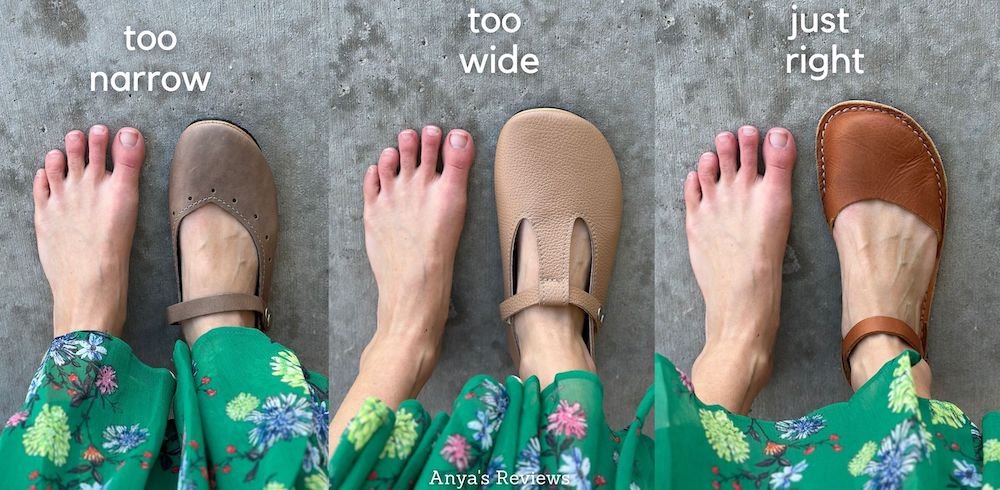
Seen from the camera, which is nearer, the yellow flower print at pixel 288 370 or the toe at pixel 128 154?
the yellow flower print at pixel 288 370

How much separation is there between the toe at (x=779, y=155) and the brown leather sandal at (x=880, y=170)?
4cm

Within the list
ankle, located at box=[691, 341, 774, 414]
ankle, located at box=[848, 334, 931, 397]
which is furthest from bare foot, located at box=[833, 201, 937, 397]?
ankle, located at box=[691, 341, 774, 414]

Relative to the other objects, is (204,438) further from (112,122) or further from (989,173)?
(989,173)

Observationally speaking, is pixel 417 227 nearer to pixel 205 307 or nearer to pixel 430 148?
pixel 430 148

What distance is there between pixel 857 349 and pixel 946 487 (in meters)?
0.27

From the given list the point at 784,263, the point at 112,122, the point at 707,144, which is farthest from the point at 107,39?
the point at 784,263

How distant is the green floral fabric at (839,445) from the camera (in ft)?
2.42

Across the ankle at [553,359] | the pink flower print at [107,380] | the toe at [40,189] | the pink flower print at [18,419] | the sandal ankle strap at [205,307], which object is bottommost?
the pink flower print at [18,419]

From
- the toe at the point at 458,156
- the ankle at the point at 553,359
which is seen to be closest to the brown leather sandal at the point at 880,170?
the ankle at the point at 553,359

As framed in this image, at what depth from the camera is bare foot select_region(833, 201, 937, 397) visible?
1.00m

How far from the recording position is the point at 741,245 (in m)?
1.02

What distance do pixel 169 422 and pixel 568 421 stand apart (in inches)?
18.3

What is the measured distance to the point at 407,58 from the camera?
995 mm

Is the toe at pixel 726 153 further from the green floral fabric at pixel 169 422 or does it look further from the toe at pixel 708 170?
the green floral fabric at pixel 169 422
